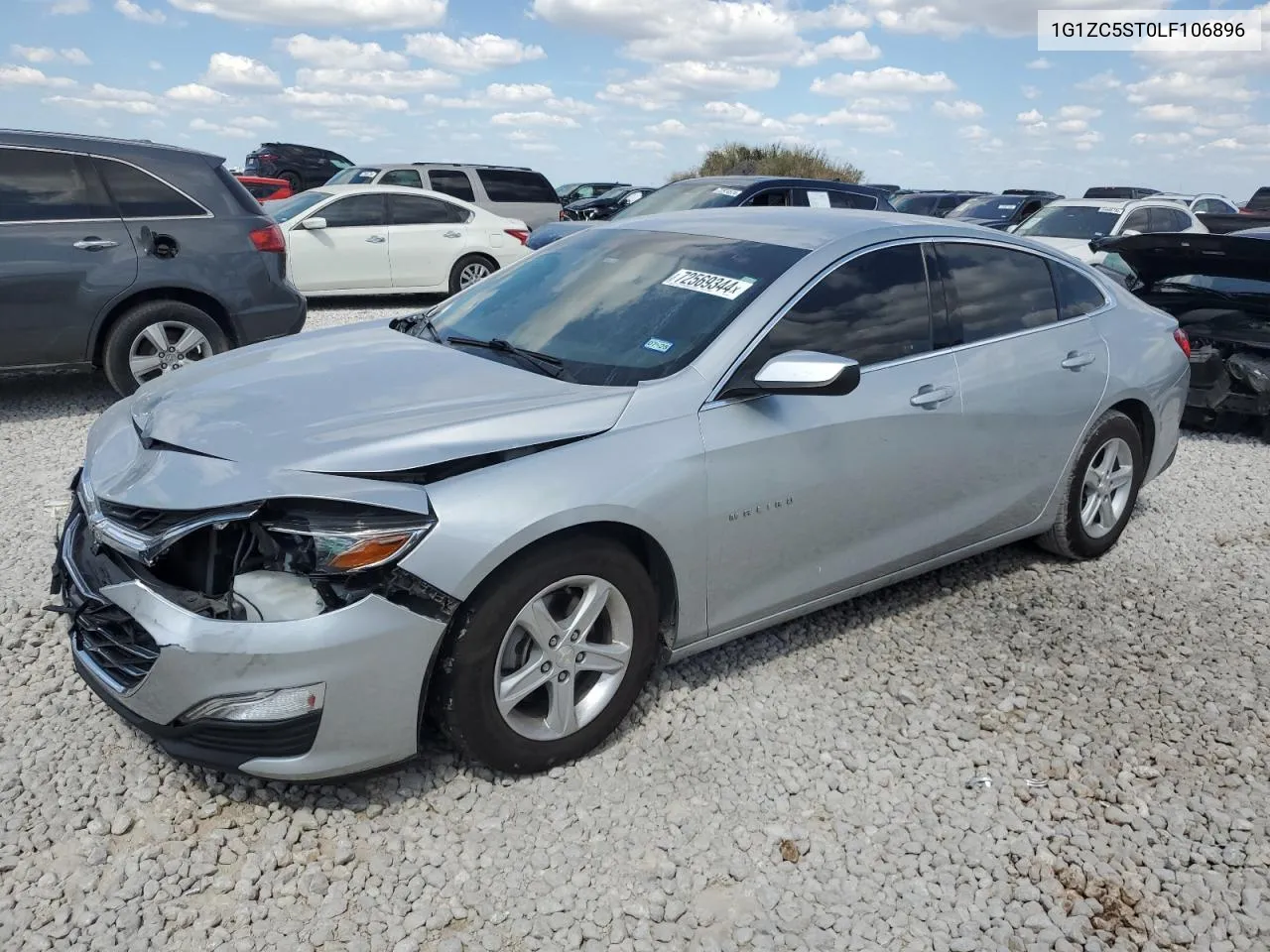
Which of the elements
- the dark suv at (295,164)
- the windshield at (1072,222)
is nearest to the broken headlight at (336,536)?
the windshield at (1072,222)

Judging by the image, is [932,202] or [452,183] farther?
[932,202]

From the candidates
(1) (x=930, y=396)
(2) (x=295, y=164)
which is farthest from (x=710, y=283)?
A: (2) (x=295, y=164)

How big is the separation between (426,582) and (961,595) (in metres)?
2.76

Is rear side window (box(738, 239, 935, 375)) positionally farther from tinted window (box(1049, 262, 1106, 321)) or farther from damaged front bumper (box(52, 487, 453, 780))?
damaged front bumper (box(52, 487, 453, 780))

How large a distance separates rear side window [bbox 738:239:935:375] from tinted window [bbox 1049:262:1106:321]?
38.3 inches

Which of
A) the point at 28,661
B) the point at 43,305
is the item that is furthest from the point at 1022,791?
the point at 43,305

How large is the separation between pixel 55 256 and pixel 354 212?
19.3ft

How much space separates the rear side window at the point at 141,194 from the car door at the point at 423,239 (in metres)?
5.34

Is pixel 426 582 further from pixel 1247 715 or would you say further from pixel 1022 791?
pixel 1247 715

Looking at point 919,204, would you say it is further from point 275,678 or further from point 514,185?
point 275,678

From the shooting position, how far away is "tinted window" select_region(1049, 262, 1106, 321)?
4.67 metres

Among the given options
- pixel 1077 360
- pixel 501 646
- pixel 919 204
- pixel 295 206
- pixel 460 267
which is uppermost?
pixel 295 206

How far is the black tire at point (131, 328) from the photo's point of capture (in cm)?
688

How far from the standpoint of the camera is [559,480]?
2932 millimetres
